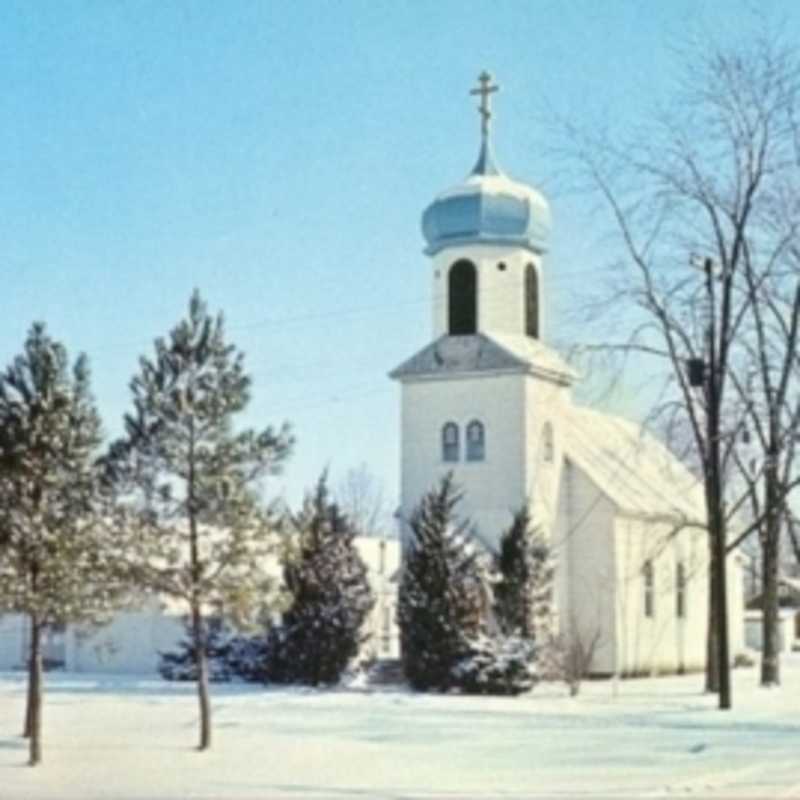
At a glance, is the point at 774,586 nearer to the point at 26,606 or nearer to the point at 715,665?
the point at 715,665

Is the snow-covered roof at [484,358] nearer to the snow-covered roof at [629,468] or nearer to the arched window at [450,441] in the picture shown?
the arched window at [450,441]

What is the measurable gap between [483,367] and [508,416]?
4.69 feet

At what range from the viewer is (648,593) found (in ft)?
149

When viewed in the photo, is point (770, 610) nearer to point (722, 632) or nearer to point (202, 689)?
point (722, 632)

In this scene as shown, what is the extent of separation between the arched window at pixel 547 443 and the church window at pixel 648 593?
472cm

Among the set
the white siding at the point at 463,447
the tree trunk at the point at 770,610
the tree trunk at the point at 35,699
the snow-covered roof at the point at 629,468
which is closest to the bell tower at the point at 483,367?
the white siding at the point at 463,447

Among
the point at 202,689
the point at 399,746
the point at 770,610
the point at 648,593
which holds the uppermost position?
the point at 648,593

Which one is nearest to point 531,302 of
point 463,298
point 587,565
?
point 463,298

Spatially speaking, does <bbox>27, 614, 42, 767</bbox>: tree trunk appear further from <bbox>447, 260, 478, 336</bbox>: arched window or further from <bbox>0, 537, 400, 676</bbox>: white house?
<bbox>447, 260, 478, 336</bbox>: arched window

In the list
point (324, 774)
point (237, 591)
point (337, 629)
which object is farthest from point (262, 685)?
point (324, 774)

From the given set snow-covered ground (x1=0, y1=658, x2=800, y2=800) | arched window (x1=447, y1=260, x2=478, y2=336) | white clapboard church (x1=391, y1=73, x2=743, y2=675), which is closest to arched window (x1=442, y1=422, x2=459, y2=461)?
white clapboard church (x1=391, y1=73, x2=743, y2=675)

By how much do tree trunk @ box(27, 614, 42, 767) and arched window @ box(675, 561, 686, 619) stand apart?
29780mm

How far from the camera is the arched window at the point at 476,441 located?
42.2 meters

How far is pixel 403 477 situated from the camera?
4272cm
